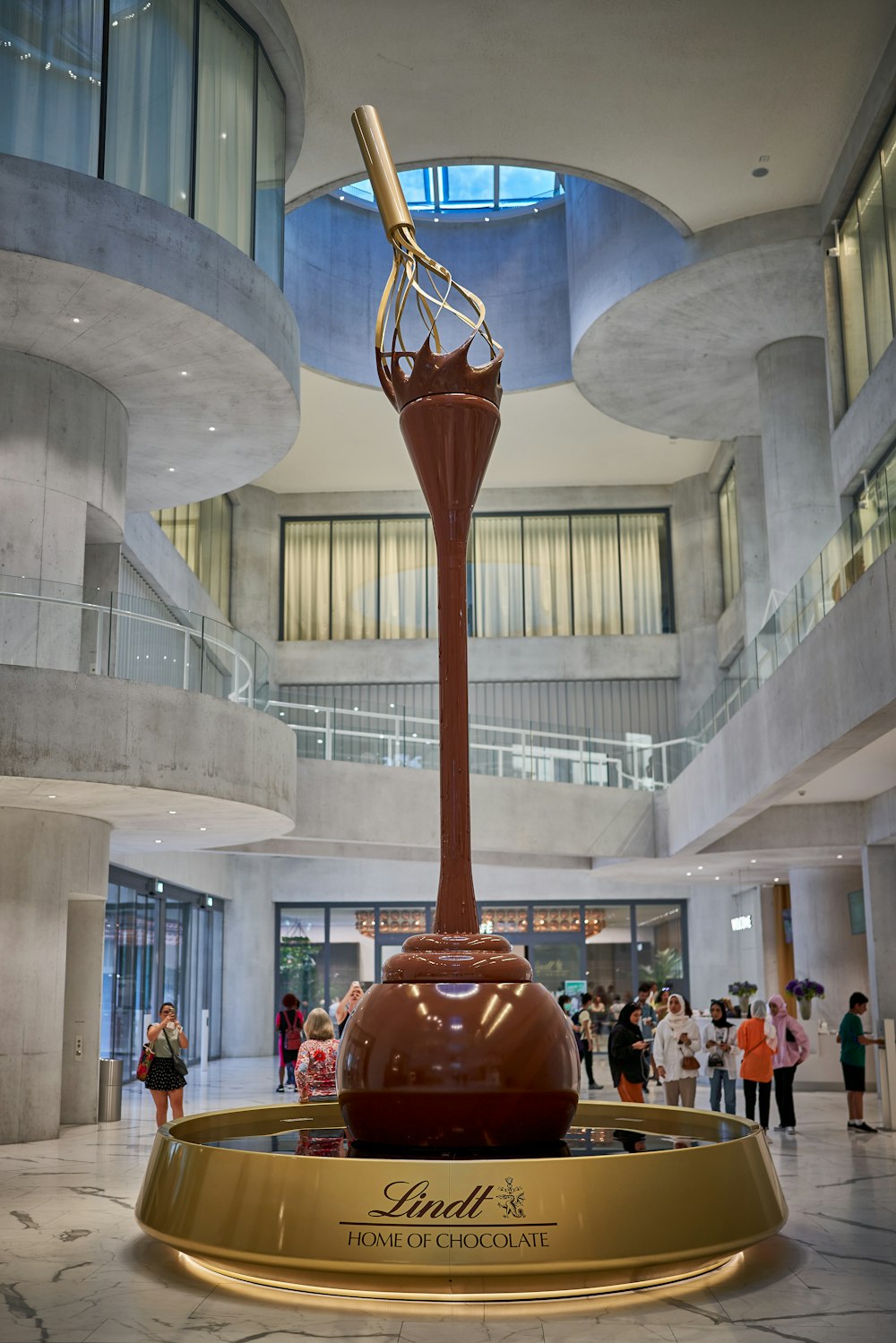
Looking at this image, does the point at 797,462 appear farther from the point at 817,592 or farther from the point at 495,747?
the point at 817,592

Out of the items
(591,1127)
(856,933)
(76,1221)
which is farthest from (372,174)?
(856,933)

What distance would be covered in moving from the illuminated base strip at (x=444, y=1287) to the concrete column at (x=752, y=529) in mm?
23399

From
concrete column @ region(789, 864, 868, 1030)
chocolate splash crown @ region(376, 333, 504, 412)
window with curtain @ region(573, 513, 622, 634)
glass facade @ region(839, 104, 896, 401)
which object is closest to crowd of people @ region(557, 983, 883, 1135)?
concrete column @ region(789, 864, 868, 1030)

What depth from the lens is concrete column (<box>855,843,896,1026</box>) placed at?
20.6m

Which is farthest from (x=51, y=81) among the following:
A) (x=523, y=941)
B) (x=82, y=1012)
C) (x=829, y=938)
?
(x=523, y=941)

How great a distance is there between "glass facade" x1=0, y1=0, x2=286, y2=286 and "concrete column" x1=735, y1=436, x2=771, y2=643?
1394cm

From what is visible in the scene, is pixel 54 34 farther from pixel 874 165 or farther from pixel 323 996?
pixel 323 996

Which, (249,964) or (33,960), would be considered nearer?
(33,960)

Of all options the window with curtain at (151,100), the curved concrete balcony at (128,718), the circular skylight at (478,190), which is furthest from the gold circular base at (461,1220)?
the circular skylight at (478,190)

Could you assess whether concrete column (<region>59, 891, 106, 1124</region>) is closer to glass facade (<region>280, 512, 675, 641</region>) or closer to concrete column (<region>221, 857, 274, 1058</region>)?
concrete column (<region>221, 857, 274, 1058</region>)

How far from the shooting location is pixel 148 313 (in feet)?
49.8

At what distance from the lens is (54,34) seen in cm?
1506

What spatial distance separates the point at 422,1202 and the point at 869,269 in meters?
16.1

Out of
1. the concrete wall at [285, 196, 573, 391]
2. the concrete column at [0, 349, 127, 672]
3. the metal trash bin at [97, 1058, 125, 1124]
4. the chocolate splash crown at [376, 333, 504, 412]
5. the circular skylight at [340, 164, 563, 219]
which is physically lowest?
the metal trash bin at [97, 1058, 125, 1124]
